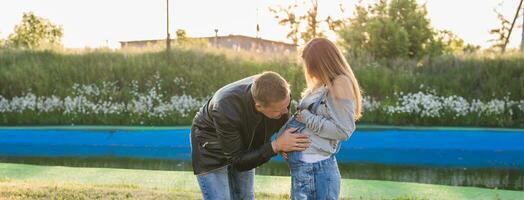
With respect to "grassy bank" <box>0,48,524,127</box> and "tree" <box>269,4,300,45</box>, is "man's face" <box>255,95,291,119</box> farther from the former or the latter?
"tree" <box>269,4,300,45</box>

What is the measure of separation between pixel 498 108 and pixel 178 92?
18.6ft

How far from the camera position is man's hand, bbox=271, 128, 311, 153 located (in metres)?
2.50

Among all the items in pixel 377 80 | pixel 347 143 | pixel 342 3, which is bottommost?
pixel 347 143

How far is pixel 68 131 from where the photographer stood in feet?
30.4

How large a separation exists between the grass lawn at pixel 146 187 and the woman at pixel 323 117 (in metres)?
1.68

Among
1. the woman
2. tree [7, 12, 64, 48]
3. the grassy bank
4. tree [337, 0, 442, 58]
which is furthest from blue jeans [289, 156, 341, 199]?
tree [7, 12, 64, 48]

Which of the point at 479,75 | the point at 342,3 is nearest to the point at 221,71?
the point at 479,75

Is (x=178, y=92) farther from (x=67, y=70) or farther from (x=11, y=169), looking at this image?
(x=11, y=169)

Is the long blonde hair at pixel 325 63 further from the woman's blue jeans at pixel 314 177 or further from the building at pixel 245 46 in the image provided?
the building at pixel 245 46

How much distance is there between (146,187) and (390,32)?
9.86 metres

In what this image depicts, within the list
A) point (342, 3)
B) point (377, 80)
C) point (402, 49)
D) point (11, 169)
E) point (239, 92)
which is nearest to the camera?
point (239, 92)

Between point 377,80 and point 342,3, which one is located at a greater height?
point 342,3

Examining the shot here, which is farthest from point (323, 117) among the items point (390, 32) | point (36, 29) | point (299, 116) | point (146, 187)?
point (36, 29)

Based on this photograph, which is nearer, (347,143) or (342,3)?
(347,143)
